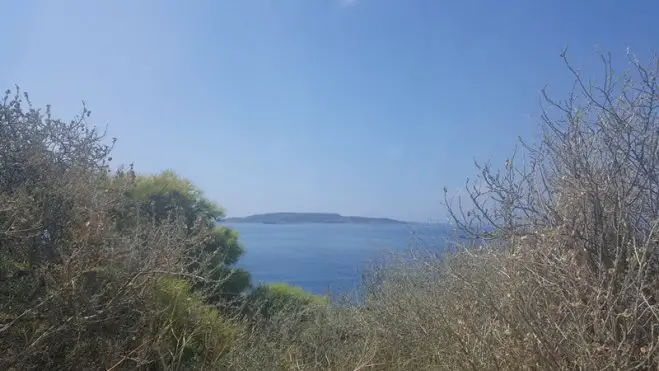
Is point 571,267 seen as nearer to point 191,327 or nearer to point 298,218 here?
point 191,327

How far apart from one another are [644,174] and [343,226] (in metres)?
16.0

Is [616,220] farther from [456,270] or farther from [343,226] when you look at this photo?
[343,226]

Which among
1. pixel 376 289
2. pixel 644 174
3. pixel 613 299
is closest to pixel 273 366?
pixel 376 289

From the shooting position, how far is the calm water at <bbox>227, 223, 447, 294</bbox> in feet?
24.0

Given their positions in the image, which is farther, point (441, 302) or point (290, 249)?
point (290, 249)

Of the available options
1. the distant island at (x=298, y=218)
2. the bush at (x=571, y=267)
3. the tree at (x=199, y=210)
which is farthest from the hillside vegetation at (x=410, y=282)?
the distant island at (x=298, y=218)

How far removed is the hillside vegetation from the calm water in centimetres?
103

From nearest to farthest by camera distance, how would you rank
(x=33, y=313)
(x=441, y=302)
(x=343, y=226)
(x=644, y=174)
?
(x=644, y=174) < (x=33, y=313) < (x=441, y=302) < (x=343, y=226)

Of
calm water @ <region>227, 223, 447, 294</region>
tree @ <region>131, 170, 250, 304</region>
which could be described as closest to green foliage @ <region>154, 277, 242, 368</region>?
calm water @ <region>227, 223, 447, 294</region>

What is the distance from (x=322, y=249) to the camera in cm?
1839

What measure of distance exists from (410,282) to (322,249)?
1255 cm

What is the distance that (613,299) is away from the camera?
10.2 ft

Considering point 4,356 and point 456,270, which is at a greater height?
point 456,270

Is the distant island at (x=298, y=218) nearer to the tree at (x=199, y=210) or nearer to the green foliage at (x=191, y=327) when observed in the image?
the tree at (x=199, y=210)
